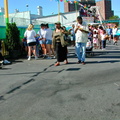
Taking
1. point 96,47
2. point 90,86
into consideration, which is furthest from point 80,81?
point 96,47

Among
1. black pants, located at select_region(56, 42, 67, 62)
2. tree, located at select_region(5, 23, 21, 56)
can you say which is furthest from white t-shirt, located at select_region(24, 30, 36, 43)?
black pants, located at select_region(56, 42, 67, 62)

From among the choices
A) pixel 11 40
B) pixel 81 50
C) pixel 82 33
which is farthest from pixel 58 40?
pixel 11 40

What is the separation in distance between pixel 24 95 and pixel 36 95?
10.2 inches

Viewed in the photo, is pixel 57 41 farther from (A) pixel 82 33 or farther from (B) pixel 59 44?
(A) pixel 82 33

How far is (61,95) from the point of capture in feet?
16.0

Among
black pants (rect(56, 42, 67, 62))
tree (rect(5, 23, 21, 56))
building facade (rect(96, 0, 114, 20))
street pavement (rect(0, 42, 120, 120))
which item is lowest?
street pavement (rect(0, 42, 120, 120))

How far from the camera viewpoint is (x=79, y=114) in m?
3.83

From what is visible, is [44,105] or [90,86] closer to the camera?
[44,105]

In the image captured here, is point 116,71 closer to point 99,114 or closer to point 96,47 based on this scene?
point 99,114

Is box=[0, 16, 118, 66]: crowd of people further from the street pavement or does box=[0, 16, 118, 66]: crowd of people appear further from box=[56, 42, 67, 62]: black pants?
the street pavement

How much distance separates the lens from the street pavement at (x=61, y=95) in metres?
3.85

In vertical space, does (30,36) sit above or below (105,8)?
below

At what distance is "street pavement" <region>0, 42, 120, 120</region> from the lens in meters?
3.85

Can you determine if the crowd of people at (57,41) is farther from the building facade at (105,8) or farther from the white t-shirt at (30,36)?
the building facade at (105,8)
